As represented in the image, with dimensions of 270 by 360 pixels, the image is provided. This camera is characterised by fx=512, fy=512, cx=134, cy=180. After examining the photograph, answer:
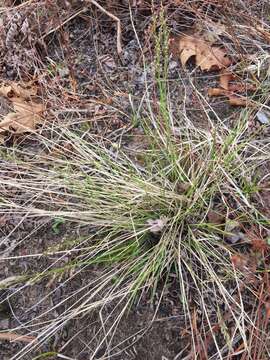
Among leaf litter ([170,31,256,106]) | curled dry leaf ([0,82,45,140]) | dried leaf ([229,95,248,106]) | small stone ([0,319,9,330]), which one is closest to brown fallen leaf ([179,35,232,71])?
leaf litter ([170,31,256,106])

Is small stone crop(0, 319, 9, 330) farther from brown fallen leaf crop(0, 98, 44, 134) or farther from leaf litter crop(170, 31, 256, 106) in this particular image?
leaf litter crop(170, 31, 256, 106)

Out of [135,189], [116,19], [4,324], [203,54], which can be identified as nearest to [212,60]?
[203,54]

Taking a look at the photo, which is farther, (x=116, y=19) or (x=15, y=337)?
(x=116, y=19)

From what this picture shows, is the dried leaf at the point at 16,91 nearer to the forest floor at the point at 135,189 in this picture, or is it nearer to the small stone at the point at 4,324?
the forest floor at the point at 135,189

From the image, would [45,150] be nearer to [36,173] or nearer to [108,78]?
[36,173]

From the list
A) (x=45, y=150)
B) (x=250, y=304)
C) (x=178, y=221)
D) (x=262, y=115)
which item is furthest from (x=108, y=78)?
(x=250, y=304)

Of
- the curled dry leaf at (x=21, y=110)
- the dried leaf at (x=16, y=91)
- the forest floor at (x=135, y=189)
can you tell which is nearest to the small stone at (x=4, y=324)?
the forest floor at (x=135, y=189)

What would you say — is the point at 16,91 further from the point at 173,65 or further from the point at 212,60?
the point at 212,60

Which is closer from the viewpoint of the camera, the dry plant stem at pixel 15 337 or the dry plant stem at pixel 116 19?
the dry plant stem at pixel 15 337
